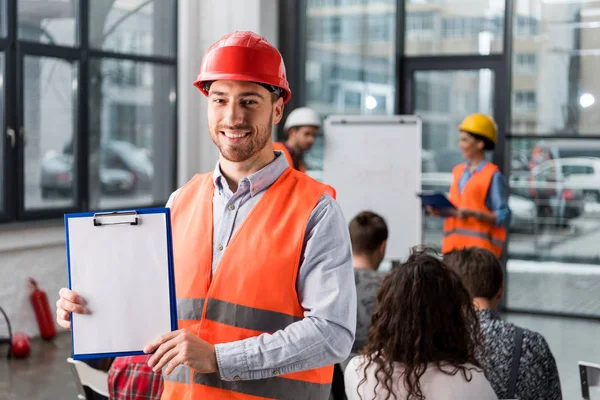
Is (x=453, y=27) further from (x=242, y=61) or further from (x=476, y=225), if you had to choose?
(x=242, y=61)

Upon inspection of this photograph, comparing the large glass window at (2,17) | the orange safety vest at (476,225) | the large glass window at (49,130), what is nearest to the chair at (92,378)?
the orange safety vest at (476,225)

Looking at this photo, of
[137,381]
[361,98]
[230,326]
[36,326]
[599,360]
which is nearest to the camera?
[230,326]

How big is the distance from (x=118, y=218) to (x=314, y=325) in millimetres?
422

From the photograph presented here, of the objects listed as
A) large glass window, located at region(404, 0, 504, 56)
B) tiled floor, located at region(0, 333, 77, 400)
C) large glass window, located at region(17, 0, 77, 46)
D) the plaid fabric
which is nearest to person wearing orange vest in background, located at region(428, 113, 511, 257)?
large glass window, located at region(404, 0, 504, 56)

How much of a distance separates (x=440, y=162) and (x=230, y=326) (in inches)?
247

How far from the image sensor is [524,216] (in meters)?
7.39

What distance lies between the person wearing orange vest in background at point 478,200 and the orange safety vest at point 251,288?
406 centimetres

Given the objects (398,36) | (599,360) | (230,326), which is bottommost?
(599,360)

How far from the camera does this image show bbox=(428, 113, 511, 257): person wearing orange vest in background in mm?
5633

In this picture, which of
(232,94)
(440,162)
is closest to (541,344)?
(232,94)

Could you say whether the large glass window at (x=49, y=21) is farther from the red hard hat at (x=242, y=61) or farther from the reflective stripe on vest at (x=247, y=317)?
the reflective stripe on vest at (x=247, y=317)

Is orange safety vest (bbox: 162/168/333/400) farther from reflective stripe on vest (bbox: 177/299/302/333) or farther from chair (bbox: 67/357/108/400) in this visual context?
chair (bbox: 67/357/108/400)

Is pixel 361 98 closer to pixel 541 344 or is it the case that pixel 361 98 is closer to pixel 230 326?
pixel 541 344

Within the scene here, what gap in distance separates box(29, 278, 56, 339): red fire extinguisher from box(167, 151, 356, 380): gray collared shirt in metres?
4.94
